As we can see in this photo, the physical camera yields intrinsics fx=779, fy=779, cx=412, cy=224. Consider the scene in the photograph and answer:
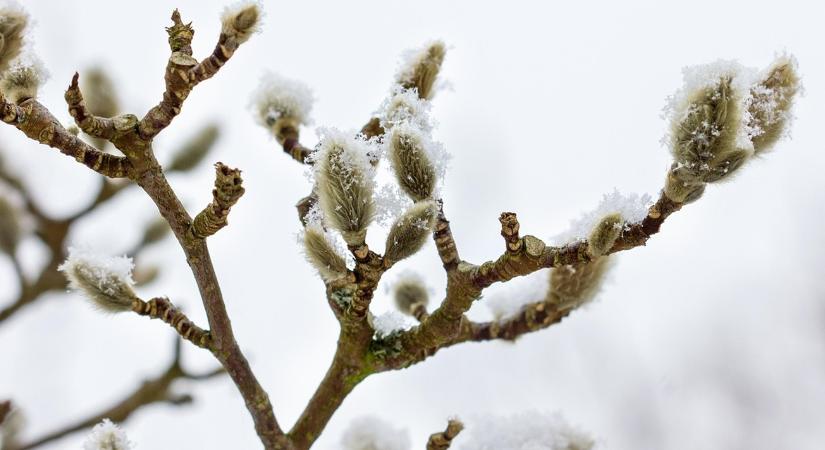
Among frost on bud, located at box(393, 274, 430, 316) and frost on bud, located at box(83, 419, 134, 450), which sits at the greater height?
frost on bud, located at box(393, 274, 430, 316)

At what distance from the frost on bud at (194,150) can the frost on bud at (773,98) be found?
1921mm

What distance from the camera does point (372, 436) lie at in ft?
4.66

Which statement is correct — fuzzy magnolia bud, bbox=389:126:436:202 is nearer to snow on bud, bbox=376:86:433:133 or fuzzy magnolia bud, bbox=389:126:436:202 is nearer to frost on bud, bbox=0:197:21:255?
snow on bud, bbox=376:86:433:133

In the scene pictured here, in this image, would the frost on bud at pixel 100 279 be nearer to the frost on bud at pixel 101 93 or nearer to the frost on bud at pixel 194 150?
the frost on bud at pixel 101 93

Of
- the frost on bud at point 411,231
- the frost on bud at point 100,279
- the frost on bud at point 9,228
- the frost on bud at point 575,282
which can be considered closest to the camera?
the frost on bud at point 411,231

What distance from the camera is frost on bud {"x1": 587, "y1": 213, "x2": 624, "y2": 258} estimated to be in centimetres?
96

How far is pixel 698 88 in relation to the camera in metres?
0.88

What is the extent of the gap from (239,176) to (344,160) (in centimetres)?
12

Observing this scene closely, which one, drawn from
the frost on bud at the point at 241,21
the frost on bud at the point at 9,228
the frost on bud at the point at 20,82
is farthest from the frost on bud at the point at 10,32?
the frost on bud at the point at 9,228

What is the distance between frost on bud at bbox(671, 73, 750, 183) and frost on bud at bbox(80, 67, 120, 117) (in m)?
1.65

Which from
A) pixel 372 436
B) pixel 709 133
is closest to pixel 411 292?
pixel 372 436

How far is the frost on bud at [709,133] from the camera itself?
0.86m

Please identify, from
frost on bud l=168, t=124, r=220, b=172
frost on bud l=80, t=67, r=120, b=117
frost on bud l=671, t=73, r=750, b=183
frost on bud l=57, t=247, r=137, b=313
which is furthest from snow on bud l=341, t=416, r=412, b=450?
frost on bud l=168, t=124, r=220, b=172

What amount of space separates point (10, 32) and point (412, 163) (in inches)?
19.7
